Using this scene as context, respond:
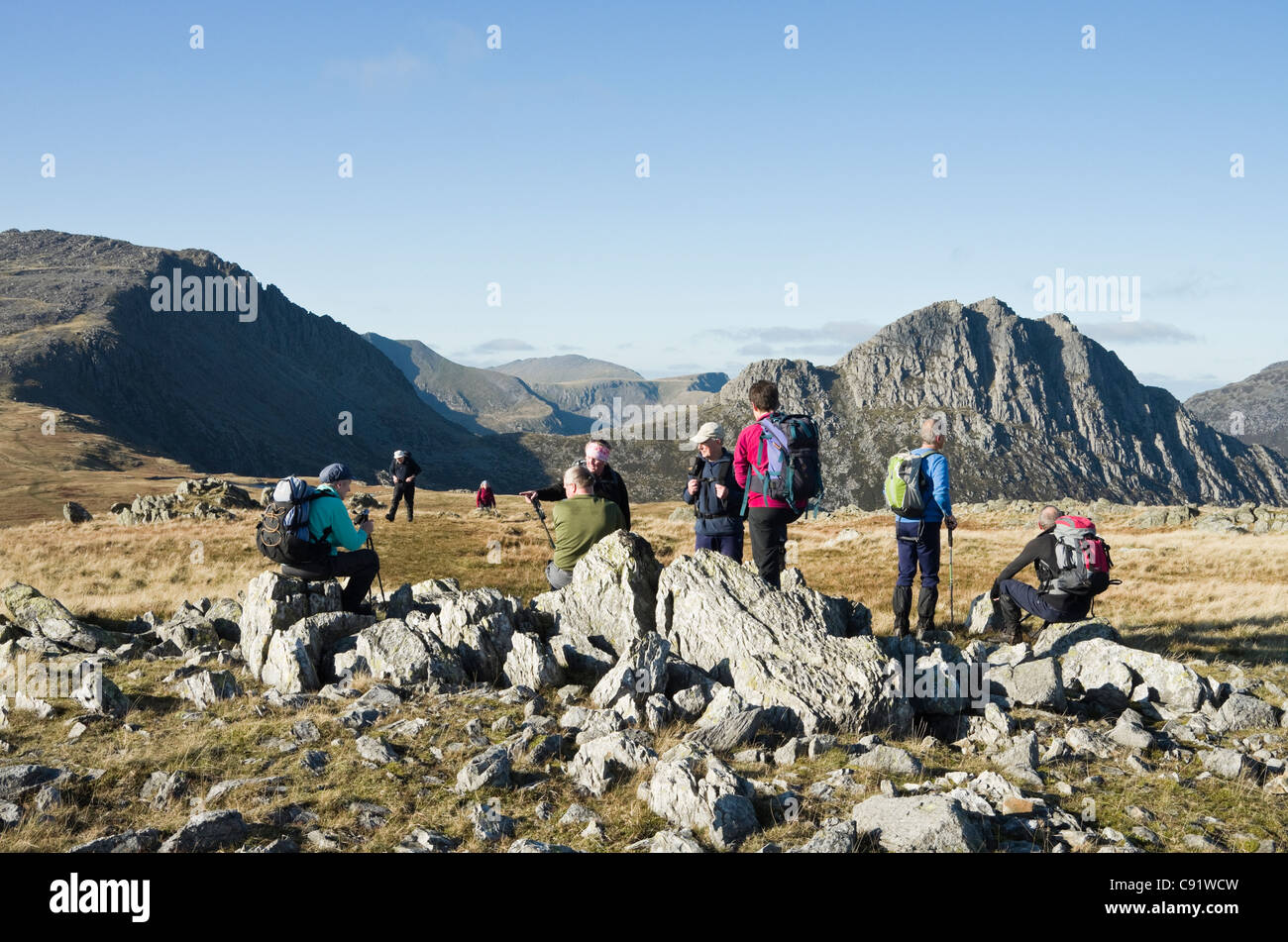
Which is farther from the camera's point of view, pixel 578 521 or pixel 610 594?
pixel 578 521

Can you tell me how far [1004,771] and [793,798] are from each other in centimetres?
266

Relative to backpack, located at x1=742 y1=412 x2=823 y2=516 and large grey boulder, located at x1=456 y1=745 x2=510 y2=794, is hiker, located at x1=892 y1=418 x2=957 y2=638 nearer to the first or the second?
backpack, located at x1=742 y1=412 x2=823 y2=516

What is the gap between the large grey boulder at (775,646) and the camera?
29.4 feet

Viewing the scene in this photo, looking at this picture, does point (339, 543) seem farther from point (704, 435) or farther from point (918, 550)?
point (918, 550)

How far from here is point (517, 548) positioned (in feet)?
90.4

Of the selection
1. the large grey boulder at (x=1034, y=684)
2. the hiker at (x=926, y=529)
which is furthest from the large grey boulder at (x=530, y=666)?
the hiker at (x=926, y=529)

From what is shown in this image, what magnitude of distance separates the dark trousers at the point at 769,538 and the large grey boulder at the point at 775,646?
70 centimetres

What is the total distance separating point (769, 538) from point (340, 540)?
6854mm

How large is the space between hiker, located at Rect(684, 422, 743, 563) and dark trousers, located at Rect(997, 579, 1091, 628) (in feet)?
15.7

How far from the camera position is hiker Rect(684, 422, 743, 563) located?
12.6 meters

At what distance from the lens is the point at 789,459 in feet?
37.8

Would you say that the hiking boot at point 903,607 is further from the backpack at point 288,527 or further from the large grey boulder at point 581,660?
the backpack at point 288,527

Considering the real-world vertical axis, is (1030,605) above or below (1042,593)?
below
